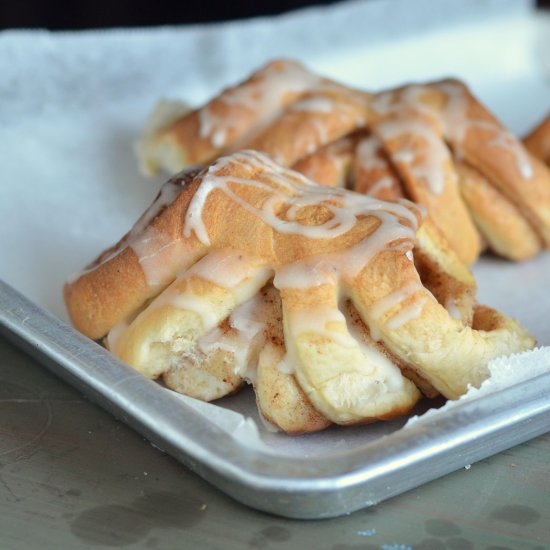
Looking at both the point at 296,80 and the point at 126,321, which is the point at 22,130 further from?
the point at 126,321

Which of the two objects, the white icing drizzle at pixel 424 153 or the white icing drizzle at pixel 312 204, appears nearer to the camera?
the white icing drizzle at pixel 312 204

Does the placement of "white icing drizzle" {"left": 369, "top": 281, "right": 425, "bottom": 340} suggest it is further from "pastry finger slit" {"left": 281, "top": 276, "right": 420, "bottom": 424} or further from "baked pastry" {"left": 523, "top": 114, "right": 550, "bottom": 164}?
"baked pastry" {"left": 523, "top": 114, "right": 550, "bottom": 164}

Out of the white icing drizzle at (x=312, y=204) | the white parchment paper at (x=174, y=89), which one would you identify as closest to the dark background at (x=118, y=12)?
the white parchment paper at (x=174, y=89)

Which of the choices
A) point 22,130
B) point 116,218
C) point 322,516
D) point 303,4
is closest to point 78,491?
point 322,516

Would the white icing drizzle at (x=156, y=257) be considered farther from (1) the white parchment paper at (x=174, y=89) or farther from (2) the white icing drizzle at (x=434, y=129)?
(2) the white icing drizzle at (x=434, y=129)

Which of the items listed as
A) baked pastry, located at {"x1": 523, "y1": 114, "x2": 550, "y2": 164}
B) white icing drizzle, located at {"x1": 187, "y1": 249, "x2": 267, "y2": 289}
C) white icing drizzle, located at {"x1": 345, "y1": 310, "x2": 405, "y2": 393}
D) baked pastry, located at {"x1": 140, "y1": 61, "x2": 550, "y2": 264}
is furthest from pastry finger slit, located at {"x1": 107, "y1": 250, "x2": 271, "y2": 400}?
baked pastry, located at {"x1": 523, "y1": 114, "x2": 550, "y2": 164}

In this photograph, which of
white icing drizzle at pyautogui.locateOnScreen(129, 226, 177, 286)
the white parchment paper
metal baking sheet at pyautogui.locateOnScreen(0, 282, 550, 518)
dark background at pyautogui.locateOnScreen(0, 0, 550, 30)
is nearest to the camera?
metal baking sheet at pyautogui.locateOnScreen(0, 282, 550, 518)

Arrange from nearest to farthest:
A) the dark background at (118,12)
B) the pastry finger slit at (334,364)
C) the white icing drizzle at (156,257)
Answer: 1. the pastry finger slit at (334,364)
2. the white icing drizzle at (156,257)
3. the dark background at (118,12)
